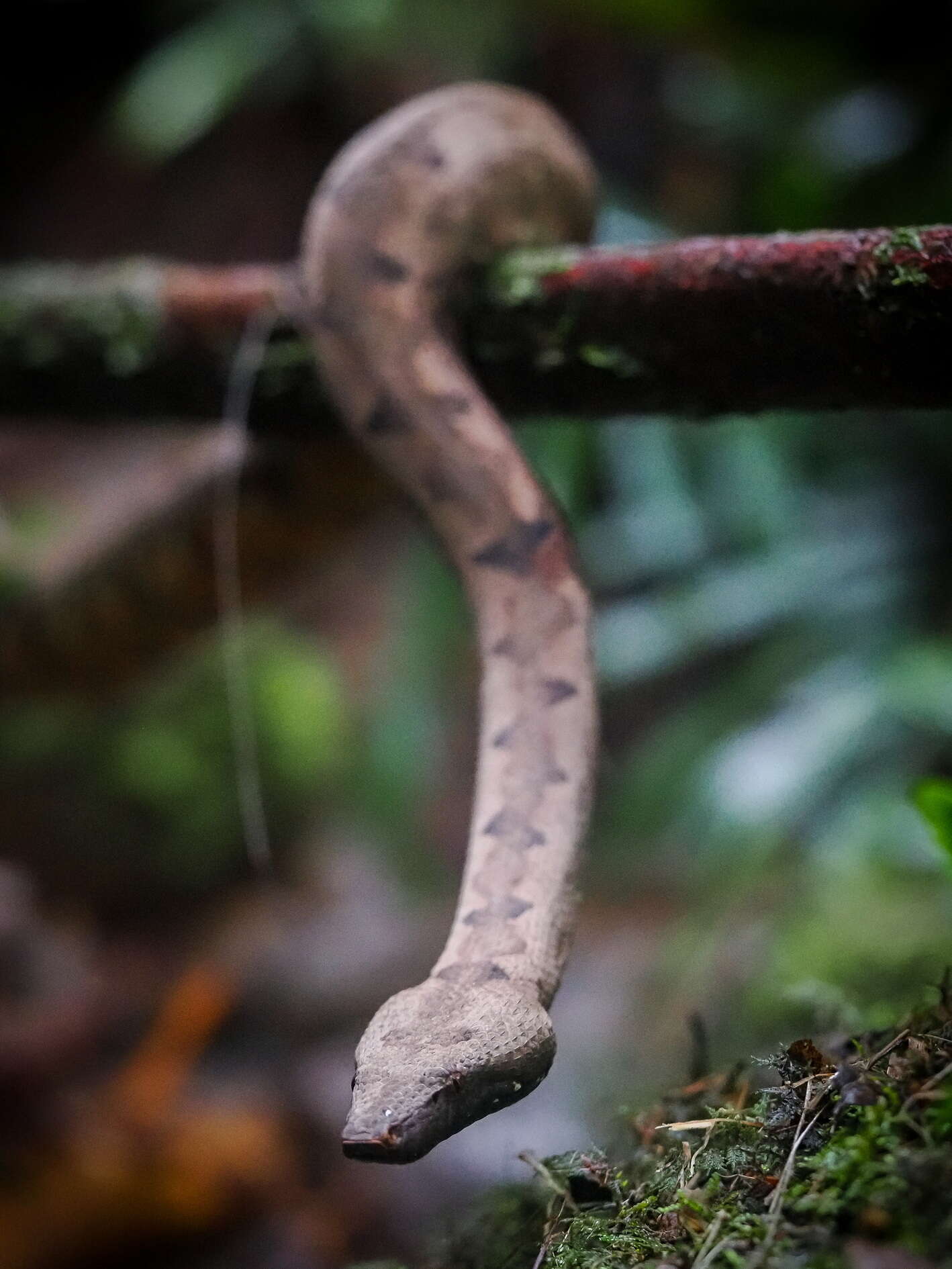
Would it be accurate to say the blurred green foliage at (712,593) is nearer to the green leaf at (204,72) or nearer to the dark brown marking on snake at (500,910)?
the green leaf at (204,72)

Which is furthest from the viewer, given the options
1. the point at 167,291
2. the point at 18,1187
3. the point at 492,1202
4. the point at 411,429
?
the point at 18,1187

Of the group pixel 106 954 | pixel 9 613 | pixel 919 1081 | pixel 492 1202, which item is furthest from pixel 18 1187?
pixel 919 1081

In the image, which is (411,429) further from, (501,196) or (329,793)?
(329,793)

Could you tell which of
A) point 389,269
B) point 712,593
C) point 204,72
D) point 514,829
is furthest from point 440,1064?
point 204,72

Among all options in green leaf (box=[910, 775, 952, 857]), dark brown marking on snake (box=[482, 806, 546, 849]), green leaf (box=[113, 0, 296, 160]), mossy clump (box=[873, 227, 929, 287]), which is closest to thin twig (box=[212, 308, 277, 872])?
dark brown marking on snake (box=[482, 806, 546, 849])

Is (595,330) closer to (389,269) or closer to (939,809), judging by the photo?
(389,269)

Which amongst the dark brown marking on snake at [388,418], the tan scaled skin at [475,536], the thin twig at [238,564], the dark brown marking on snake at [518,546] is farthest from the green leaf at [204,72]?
the dark brown marking on snake at [518,546]

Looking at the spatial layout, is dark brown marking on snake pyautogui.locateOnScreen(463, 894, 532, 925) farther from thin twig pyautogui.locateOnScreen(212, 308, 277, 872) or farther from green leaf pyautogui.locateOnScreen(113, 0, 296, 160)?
green leaf pyautogui.locateOnScreen(113, 0, 296, 160)
